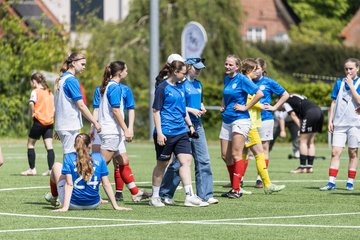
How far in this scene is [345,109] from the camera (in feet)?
57.2

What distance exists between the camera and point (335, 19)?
94.4 meters

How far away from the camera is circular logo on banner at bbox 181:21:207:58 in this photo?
35594mm

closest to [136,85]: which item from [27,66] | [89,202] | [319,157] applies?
[27,66]

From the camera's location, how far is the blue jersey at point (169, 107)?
14727 mm

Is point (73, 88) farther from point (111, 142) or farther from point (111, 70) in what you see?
point (111, 142)

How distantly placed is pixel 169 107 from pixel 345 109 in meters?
3.70

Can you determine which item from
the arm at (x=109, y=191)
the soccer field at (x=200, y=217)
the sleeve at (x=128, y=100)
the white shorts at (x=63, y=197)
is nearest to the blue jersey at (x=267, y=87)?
the soccer field at (x=200, y=217)

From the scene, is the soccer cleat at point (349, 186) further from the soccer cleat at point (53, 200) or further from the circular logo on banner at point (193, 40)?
the circular logo on banner at point (193, 40)

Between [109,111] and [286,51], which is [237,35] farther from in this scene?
[109,111]

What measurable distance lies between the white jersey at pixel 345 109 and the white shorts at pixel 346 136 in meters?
0.08

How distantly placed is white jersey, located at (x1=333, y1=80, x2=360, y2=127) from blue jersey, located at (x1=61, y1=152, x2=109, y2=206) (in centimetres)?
472

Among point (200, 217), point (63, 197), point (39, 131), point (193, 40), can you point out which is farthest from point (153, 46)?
point (200, 217)

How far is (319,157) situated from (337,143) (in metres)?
10.7

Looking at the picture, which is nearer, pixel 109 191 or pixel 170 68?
pixel 109 191
